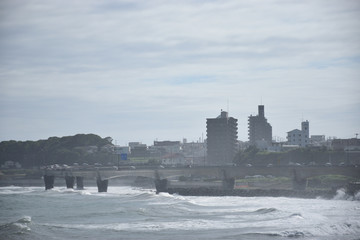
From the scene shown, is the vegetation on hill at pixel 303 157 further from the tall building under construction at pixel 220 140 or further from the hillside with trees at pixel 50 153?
the hillside with trees at pixel 50 153

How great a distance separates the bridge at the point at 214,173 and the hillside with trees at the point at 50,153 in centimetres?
4957

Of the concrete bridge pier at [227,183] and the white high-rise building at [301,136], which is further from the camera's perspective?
the white high-rise building at [301,136]

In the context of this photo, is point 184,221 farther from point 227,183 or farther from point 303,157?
point 303,157

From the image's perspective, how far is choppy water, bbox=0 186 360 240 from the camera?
146 feet

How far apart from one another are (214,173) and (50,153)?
86.8m

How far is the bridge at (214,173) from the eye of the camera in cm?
9462

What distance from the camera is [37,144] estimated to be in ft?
607

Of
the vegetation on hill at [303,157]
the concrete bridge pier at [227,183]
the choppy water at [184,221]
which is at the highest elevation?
the vegetation on hill at [303,157]

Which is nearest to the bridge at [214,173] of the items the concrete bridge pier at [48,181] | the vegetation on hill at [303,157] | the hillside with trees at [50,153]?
the concrete bridge pier at [48,181]

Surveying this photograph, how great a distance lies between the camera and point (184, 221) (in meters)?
53.7

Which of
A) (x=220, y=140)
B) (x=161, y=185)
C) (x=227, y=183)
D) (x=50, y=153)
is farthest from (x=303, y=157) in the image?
(x=50, y=153)

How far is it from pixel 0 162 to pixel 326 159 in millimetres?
102152

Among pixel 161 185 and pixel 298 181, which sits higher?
pixel 298 181

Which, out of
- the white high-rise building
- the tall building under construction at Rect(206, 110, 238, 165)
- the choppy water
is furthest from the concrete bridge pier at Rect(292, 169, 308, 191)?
the white high-rise building
